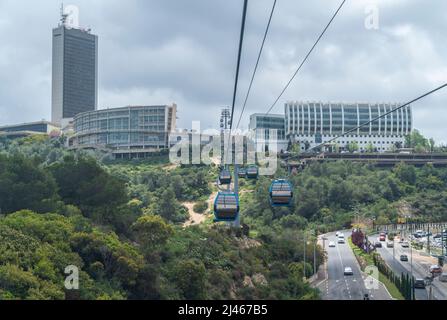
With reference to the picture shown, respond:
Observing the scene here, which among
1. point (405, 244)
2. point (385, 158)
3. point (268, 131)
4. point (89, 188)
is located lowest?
point (405, 244)

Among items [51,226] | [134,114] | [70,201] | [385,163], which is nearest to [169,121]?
[134,114]

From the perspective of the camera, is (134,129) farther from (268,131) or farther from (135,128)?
(268,131)

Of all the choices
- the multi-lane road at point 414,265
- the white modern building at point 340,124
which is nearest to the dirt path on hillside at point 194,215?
the multi-lane road at point 414,265

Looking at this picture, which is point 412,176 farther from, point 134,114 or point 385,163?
point 134,114

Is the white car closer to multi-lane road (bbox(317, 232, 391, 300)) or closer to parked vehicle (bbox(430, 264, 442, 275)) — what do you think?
multi-lane road (bbox(317, 232, 391, 300))

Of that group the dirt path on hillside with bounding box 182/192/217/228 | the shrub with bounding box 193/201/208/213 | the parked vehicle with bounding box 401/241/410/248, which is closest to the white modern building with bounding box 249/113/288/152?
the dirt path on hillside with bounding box 182/192/217/228

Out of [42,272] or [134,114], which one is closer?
[42,272]

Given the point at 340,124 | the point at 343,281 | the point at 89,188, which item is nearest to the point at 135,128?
the point at 340,124
